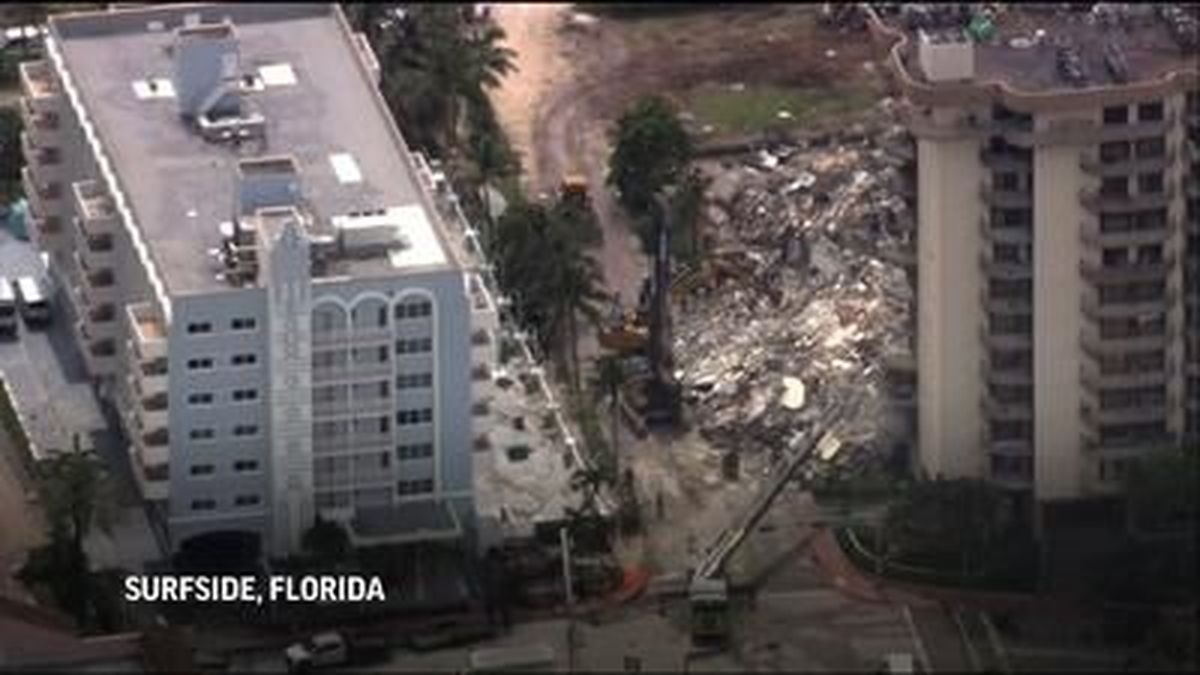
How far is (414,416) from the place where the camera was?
167ft

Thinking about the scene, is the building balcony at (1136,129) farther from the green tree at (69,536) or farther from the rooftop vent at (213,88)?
the green tree at (69,536)

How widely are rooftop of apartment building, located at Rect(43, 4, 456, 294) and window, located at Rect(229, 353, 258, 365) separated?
80 centimetres

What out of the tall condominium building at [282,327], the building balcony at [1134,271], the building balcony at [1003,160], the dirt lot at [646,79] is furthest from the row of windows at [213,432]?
the building balcony at [1134,271]

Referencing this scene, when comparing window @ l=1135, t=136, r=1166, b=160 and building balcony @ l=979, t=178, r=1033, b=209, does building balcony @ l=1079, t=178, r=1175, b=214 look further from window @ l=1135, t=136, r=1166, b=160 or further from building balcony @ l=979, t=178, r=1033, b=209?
building balcony @ l=979, t=178, r=1033, b=209

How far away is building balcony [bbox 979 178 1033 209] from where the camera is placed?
49500 millimetres

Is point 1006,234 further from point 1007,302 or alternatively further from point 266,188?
point 266,188

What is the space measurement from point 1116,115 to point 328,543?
9881mm

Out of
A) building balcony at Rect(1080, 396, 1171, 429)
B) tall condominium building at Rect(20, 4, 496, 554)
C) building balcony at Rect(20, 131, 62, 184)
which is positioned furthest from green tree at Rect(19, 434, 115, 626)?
building balcony at Rect(1080, 396, 1171, 429)

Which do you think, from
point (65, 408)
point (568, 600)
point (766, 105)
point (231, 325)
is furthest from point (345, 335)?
point (766, 105)

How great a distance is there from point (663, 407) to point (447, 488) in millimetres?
4273

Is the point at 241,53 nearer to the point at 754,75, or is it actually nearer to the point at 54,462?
the point at 54,462

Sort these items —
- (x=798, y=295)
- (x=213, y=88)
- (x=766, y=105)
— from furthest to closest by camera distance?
(x=766, y=105) → (x=798, y=295) → (x=213, y=88)

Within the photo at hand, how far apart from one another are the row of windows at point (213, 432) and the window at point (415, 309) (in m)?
2.09

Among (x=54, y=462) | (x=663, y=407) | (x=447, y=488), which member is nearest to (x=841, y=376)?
(x=663, y=407)
